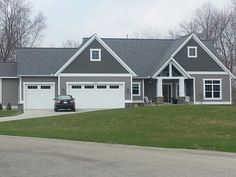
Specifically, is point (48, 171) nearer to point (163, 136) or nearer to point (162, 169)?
point (162, 169)

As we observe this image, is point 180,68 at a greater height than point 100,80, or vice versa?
point 180,68

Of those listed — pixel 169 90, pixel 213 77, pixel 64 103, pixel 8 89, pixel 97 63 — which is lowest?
pixel 64 103

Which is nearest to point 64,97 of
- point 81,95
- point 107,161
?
point 81,95

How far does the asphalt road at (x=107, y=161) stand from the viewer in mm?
11789

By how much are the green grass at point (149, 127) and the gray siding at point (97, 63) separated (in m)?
13.0

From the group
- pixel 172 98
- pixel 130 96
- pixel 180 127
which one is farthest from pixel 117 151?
pixel 172 98

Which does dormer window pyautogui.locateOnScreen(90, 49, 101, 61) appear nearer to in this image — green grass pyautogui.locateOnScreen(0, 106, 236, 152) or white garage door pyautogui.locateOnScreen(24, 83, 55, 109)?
white garage door pyautogui.locateOnScreen(24, 83, 55, 109)

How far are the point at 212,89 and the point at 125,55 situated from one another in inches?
349

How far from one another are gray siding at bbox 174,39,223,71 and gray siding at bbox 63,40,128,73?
6145 millimetres

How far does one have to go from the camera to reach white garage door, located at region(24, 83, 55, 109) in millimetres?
43844

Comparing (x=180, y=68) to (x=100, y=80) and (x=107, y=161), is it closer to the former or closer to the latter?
(x=100, y=80)

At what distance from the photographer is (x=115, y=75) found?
44719mm

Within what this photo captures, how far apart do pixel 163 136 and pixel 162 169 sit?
30.3 ft

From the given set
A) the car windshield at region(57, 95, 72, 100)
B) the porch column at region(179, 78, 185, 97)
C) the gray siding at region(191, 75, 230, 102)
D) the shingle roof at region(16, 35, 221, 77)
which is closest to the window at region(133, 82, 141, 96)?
the shingle roof at region(16, 35, 221, 77)
